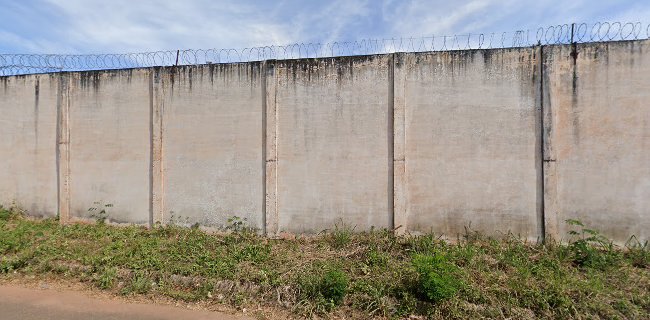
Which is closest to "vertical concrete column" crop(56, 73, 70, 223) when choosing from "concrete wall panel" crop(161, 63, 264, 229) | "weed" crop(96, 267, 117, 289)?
"concrete wall panel" crop(161, 63, 264, 229)

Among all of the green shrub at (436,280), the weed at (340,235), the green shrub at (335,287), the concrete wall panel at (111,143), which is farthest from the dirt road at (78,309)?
the concrete wall panel at (111,143)

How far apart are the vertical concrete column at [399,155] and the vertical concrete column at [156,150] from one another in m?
4.09

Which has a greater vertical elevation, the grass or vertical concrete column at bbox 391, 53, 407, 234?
vertical concrete column at bbox 391, 53, 407, 234

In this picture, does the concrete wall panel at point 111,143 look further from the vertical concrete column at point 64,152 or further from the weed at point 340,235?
the weed at point 340,235

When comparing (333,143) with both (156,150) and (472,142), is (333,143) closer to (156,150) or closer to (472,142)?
(472,142)

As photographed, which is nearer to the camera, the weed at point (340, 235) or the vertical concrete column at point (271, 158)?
the weed at point (340, 235)

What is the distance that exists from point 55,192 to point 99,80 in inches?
92.7

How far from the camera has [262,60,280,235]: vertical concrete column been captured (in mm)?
6051

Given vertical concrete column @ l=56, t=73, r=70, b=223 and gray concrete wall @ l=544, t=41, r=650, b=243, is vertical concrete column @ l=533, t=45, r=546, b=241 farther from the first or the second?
vertical concrete column @ l=56, t=73, r=70, b=223

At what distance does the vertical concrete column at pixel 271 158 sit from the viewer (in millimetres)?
6051

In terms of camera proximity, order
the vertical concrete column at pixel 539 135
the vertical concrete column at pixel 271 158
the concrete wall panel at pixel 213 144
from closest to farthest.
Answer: the vertical concrete column at pixel 539 135, the vertical concrete column at pixel 271 158, the concrete wall panel at pixel 213 144

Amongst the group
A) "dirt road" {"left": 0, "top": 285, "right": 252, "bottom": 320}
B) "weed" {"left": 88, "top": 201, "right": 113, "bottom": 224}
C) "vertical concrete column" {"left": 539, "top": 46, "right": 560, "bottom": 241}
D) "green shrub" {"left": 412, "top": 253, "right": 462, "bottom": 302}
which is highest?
"vertical concrete column" {"left": 539, "top": 46, "right": 560, "bottom": 241}

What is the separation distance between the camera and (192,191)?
6.42 meters

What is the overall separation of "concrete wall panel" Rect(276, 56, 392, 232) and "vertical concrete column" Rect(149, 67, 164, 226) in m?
2.20
